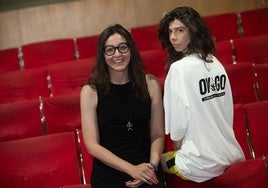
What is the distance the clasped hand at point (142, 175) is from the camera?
644 mm

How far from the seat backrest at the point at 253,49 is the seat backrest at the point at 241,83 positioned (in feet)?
0.59

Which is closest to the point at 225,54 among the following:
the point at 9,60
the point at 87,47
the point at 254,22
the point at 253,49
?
the point at 253,49

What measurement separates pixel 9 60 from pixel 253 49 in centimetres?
72

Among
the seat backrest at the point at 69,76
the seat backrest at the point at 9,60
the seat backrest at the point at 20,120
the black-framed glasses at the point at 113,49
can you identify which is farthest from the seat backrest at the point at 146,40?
the black-framed glasses at the point at 113,49

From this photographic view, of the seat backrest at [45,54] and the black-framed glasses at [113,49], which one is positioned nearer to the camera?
the black-framed glasses at [113,49]

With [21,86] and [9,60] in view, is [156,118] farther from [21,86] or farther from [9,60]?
[9,60]

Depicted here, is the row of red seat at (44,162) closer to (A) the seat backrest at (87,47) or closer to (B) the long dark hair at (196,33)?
(B) the long dark hair at (196,33)

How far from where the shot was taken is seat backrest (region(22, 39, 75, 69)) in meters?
1.26

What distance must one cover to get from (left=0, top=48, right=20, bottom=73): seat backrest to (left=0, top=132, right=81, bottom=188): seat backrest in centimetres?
55

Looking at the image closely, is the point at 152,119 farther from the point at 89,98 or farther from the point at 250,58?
the point at 250,58

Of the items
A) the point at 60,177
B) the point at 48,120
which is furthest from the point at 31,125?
the point at 60,177

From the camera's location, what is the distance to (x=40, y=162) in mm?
775

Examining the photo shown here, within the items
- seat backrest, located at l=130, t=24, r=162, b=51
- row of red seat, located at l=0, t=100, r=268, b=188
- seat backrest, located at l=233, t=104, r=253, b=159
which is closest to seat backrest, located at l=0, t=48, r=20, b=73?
seat backrest, located at l=130, t=24, r=162, b=51

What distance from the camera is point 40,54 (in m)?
1.27
